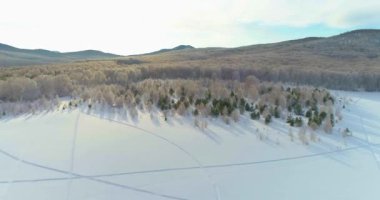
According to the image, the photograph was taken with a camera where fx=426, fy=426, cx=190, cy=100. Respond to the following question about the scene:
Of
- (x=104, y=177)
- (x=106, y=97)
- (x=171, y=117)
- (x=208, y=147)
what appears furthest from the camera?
(x=106, y=97)

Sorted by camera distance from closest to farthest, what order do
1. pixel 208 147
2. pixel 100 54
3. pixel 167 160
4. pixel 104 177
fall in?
pixel 104 177 → pixel 167 160 → pixel 208 147 → pixel 100 54

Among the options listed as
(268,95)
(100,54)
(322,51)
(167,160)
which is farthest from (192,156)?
(100,54)

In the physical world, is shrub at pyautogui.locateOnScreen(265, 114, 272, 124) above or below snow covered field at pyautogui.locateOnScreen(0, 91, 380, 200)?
above

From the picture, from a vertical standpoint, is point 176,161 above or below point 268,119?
below

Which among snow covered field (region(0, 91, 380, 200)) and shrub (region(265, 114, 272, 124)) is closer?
snow covered field (region(0, 91, 380, 200))

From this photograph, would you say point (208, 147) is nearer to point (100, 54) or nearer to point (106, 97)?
point (106, 97)

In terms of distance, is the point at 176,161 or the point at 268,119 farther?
the point at 268,119

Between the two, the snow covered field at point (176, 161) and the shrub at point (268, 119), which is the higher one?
the shrub at point (268, 119)

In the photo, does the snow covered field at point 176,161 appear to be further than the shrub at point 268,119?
No
